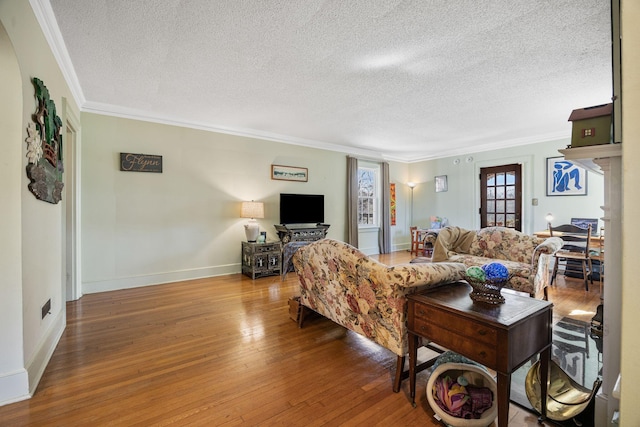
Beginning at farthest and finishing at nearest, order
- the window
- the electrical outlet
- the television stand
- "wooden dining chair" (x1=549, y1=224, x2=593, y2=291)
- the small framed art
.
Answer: the window
the small framed art
the television stand
"wooden dining chair" (x1=549, y1=224, x2=593, y2=291)
the electrical outlet

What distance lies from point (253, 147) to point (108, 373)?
399cm

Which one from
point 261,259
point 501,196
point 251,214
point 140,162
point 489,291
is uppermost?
point 140,162

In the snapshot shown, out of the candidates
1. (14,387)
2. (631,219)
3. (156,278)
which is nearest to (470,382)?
(631,219)

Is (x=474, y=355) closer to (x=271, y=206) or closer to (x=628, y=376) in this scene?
→ (x=628, y=376)

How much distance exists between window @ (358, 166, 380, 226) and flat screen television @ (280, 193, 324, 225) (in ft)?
4.94

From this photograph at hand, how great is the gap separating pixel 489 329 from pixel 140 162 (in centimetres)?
464

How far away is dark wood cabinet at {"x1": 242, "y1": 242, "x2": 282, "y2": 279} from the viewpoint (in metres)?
4.76

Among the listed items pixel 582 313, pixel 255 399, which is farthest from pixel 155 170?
pixel 582 313

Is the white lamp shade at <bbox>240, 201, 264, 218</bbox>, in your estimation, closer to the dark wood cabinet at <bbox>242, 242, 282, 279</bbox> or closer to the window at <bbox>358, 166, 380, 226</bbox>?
the dark wood cabinet at <bbox>242, 242, 282, 279</bbox>

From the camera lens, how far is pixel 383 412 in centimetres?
168

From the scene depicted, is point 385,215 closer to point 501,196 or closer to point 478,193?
point 478,193

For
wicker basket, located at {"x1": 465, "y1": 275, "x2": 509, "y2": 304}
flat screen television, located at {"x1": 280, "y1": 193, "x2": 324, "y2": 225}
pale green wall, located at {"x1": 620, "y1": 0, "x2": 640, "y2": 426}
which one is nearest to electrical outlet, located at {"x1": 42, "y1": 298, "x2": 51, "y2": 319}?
wicker basket, located at {"x1": 465, "y1": 275, "x2": 509, "y2": 304}

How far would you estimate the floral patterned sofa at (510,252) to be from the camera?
3.38m

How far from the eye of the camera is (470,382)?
1.64m
